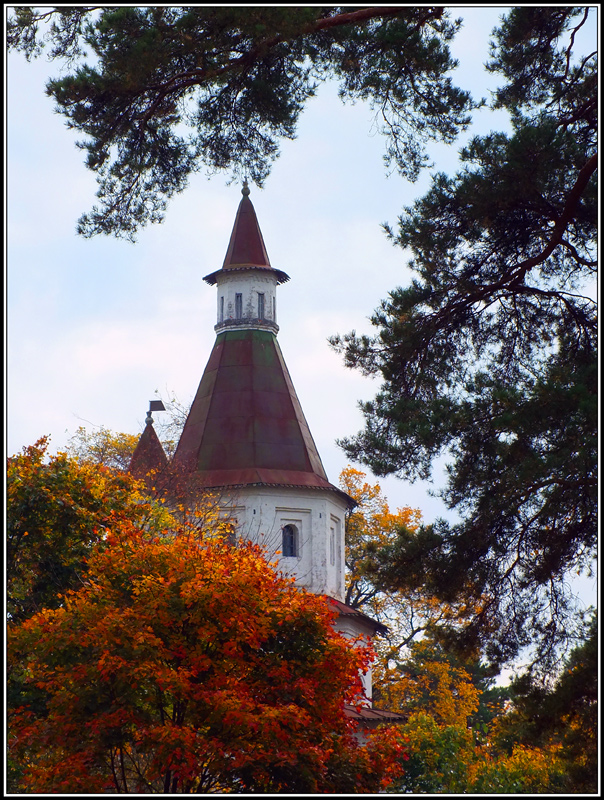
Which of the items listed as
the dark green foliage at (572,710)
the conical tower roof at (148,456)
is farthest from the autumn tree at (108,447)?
the dark green foliage at (572,710)

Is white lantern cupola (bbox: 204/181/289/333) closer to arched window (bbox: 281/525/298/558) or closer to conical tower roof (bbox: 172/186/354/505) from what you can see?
conical tower roof (bbox: 172/186/354/505)

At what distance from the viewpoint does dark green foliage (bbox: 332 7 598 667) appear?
1174 cm

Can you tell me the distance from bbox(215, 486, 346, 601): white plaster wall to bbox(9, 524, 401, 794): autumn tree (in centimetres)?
1690

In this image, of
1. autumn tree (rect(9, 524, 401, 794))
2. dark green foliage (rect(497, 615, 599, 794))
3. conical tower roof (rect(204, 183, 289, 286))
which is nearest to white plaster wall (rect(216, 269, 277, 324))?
conical tower roof (rect(204, 183, 289, 286))

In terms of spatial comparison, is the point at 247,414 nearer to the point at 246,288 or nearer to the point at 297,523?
the point at 297,523

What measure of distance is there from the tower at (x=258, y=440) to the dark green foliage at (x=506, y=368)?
1651 cm

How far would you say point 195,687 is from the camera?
12.8m

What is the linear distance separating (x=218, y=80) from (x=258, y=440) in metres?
20.2

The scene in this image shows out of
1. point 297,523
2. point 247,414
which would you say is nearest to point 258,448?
point 247,414

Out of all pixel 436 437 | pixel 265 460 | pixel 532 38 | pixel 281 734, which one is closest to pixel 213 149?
pixel 532 38

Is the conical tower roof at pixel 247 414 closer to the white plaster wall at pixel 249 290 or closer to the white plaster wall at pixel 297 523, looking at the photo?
the white plaster wall at pixel 249 290

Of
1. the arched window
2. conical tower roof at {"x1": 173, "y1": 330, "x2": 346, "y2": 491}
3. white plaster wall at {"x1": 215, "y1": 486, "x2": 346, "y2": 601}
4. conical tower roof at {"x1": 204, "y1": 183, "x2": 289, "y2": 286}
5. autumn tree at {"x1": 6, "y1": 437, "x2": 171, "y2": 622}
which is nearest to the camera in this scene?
autumn tree at {"x1": 6, "y1": 437, "x2": 171, "y2": 622}

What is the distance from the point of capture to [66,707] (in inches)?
511

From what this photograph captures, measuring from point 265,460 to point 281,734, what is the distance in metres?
20.3
